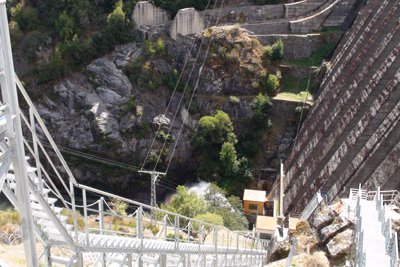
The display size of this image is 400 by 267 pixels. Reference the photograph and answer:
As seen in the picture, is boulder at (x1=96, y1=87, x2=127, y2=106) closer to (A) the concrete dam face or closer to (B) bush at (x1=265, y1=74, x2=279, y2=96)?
(B) bush at (x1=265, y1=74, x2=279, y2=96)

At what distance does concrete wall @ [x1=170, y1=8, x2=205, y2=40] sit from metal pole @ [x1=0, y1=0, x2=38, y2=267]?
34.1 m

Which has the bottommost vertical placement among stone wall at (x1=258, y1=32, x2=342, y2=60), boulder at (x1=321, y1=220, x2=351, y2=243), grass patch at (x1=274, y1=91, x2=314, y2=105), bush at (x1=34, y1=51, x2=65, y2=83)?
boulder at (x1=321, y1=220, x2=351, y2=243)

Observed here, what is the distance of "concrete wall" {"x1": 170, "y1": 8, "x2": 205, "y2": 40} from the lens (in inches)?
1465

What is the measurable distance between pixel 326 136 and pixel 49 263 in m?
22.8

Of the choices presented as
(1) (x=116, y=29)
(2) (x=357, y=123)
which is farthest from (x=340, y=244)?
(1) (x=116, y=29)

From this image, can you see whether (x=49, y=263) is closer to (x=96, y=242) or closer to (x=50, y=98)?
(x=96, y=242)

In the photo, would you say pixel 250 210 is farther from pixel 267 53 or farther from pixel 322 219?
pixel 267 53

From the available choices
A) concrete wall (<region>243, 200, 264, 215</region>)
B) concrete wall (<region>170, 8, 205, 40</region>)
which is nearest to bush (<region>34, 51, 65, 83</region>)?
concrete wall (<region>170, 8, 205, 40</region>)

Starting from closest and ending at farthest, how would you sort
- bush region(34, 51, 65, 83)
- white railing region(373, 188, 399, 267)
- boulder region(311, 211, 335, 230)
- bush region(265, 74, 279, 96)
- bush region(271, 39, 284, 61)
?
white railing region(373, 188, 399, 267) → boulder region(311, 211, 335, 230) → bush region(265, 74, 279, 96) → bush region(271, 39, 284, 61) → bush region(34, 51, 65, 83)

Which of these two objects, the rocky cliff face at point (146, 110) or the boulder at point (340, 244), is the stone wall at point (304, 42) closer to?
the rocky cliff face at point (146, 110)

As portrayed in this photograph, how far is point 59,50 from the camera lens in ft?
127

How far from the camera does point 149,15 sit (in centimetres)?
3891

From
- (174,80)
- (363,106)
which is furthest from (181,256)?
(174,80)

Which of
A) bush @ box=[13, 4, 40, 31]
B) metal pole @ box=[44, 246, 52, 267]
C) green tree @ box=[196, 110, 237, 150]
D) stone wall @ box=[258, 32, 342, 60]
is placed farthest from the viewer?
bush @ box=[13, 4, 40, 31]
